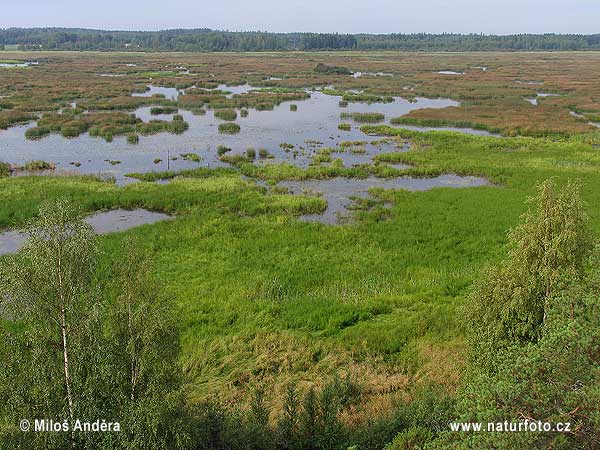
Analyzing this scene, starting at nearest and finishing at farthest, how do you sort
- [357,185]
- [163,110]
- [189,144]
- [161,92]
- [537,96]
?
[357,185] < [189,144] < [163,110] < [537,96] < [161,92]

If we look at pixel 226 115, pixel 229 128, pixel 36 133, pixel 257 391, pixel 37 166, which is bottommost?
pixel 257 391

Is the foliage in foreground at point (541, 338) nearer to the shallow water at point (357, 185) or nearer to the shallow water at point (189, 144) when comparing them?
the shallow water at point (357, 185)

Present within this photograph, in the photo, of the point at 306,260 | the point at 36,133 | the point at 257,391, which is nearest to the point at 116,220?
the point at 306,260

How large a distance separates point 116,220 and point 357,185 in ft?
52.0

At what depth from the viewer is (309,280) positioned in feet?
65.3

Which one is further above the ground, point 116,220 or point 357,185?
point 357,185

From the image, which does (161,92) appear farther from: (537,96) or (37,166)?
(537,96)

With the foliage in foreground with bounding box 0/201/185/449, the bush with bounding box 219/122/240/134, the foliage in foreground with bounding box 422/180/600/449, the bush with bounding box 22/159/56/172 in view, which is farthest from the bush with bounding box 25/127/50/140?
the foliage in foreground with bounding box 422/180/600/449

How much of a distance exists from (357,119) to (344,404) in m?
50.4

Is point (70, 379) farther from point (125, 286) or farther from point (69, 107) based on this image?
point (69, 107)

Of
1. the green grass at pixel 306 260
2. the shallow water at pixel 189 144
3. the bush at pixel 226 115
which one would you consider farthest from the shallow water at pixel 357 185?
the bush at pixel 226 115

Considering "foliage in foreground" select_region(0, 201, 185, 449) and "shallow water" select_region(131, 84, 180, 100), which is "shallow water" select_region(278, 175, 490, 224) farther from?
"shallow water" select_region(131, 84, 180, 100)

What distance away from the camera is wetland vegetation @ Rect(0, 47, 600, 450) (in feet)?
28.2

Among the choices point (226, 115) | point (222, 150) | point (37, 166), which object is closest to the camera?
point (37, 166)
